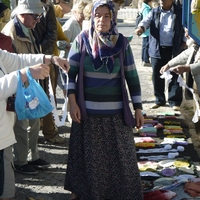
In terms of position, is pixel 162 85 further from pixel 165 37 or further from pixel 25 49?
pixel 25 49

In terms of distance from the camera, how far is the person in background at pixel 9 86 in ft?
11.8

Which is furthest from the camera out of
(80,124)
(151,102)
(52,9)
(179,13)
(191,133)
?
(151,102)

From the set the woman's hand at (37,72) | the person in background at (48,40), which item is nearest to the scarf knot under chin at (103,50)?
the woman's hand at (37,72)

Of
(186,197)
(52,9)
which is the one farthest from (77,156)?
(52,9)

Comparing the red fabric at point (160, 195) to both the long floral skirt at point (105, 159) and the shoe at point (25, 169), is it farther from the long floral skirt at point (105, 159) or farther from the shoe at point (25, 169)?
the shoe at point (25, 169)

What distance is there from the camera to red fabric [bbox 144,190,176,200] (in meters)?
4.99

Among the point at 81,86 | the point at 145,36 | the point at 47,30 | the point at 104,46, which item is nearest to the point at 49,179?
the point at 81,86

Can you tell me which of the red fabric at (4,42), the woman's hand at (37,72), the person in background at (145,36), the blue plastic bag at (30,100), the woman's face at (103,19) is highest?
the woman's face at (103,19)

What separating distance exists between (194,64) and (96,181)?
1948 mm

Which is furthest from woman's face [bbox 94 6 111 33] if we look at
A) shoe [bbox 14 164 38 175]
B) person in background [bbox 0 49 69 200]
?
shoe [bbox 14 164 38 175]

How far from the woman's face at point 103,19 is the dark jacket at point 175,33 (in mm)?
4290

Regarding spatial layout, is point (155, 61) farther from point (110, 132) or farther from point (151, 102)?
point (110, 132)

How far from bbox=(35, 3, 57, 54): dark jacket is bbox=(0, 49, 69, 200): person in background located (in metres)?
2.62

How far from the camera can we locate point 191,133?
24.9ft
